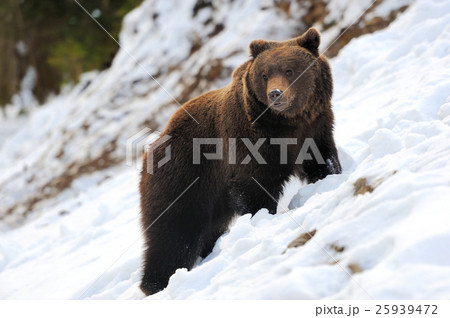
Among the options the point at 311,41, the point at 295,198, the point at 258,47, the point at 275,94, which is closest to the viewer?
the point at 275,94

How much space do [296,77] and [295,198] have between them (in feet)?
3.46

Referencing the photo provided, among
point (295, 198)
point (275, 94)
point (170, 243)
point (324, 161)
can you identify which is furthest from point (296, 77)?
point (170, 243)

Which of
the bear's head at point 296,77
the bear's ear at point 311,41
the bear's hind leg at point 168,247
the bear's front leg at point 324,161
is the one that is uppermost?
the bear's ear at point 311,41

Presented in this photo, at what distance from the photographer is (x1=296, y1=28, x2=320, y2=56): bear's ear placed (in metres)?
4.34

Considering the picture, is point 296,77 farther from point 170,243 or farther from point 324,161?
point 170,243

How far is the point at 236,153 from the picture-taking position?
4191 mm

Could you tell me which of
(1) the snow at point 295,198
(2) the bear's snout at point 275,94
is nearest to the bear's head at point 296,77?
(2) the bear's snout at point 275,94

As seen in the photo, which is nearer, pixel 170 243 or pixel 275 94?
pixel 275 94

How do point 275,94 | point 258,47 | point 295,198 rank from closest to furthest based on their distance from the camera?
point 275,94
point 295,198
point 258,47

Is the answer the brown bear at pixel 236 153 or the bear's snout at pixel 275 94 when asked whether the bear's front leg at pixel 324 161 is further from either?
the bear's snout at pixel 275 94

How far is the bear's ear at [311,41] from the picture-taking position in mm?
4340

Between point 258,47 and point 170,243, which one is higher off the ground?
point 258,47

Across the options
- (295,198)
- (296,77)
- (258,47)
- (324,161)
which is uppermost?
(258,47)

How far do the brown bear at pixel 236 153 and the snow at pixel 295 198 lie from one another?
26 centimetres
